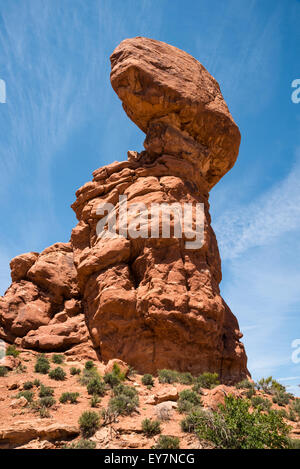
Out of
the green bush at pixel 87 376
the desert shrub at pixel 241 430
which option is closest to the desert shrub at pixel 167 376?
the green bush at pixel 87 376

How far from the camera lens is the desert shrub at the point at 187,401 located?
955 centimetres

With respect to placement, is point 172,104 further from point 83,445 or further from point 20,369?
point 83,445

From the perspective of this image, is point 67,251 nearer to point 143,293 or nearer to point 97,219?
point 97,219

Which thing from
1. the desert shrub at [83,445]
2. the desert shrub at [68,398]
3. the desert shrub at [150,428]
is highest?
the desert shrub at [68,398]

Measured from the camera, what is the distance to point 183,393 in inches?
431

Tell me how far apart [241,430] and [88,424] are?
3947 mm

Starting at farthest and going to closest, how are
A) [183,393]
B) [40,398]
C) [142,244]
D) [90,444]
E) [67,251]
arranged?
1. [67,251]
2. [142,244]
3. [183,393]
4. [40,398]
5. [90,444]

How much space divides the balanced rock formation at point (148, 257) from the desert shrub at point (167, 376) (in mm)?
928

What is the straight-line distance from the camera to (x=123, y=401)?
31.7ft

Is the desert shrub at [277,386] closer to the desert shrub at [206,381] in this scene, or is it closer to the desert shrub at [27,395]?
the desert shrub at [206,381]

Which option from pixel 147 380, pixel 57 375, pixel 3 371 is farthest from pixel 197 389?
pixel 3 371
